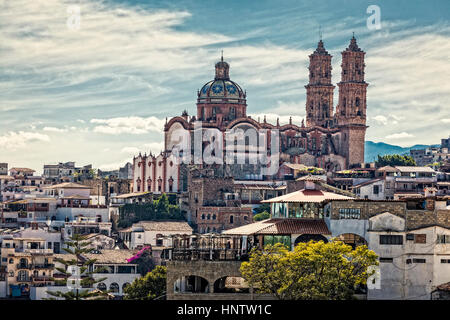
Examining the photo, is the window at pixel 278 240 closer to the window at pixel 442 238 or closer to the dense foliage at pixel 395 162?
the window at pixel 442 238

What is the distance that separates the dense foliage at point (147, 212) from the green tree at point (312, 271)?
6573cm

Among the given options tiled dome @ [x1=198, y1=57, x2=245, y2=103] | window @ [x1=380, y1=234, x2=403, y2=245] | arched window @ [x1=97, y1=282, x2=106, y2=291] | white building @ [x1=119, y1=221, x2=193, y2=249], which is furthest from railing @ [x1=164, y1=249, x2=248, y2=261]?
tiled dome @ [x1=198, y1=57, x2=245, y2=103]

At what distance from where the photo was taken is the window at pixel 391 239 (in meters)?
65.1

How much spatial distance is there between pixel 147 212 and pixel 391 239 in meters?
64.5

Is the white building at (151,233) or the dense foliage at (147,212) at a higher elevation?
the dense foliage at (147,212)

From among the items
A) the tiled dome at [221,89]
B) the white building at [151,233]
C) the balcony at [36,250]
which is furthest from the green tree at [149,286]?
the tiled dome at [221,89]

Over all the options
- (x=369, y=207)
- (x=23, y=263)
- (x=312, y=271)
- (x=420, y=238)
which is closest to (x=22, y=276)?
(x=23, y=263)

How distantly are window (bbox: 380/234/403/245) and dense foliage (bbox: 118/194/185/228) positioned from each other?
62.7 meters

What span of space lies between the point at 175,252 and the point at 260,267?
5.67 metres

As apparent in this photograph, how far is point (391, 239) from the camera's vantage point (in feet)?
214

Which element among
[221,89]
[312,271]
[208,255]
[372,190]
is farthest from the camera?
[221,89]

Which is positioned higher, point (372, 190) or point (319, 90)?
point (319, 90)

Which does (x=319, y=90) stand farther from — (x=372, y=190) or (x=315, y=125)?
(x=372, y=190)

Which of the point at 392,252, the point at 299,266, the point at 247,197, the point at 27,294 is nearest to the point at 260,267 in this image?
the point at 299,266
